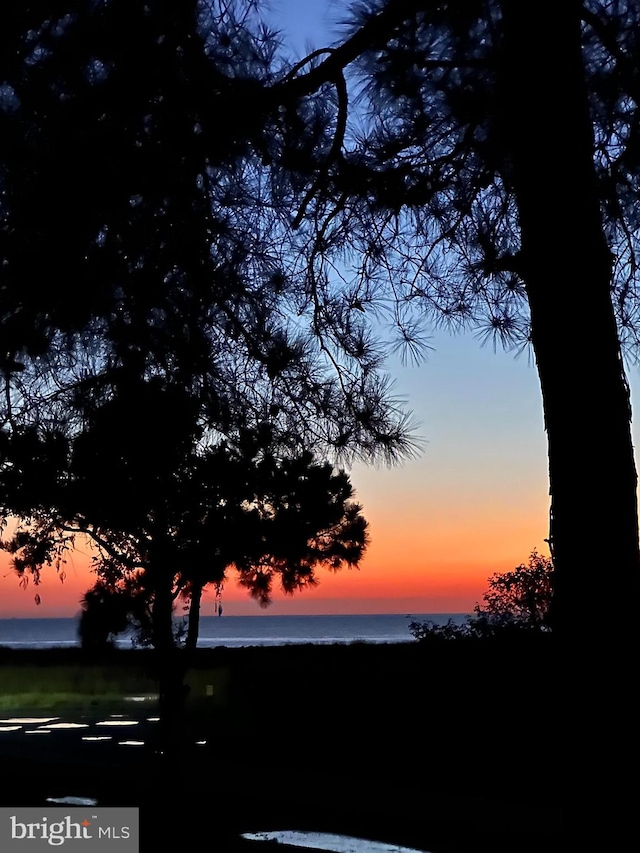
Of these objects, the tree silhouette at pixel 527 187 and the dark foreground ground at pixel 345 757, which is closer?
the tree silhouette at pixel 527 187

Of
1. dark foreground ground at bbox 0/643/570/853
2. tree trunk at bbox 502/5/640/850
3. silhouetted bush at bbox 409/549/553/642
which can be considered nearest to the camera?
tree trunk at bbox 502/5/640/850

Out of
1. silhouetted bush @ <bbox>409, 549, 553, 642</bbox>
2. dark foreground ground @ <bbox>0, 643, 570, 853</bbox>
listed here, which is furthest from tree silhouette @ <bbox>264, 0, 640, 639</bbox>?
silhouetted bush @ <bbox>409, 549, 553, 642</bbox>

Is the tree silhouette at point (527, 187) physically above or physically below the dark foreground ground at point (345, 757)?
above

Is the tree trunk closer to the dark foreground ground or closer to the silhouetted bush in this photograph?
the dark foreground ground

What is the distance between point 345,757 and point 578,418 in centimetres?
737

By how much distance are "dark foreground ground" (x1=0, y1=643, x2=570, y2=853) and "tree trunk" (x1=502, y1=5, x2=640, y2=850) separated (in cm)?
243

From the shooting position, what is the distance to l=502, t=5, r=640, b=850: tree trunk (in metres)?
2.62

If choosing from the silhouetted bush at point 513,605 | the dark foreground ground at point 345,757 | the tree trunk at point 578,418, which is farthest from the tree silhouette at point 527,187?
the silhouetted bush at point 513,605

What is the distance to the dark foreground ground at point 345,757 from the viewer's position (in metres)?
5.52

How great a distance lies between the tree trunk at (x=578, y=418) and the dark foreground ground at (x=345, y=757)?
2431 millimetres

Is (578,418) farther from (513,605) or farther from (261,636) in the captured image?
(261,636)

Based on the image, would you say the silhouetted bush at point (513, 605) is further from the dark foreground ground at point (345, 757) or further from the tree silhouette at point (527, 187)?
the tree silhouette at point (527, 187)

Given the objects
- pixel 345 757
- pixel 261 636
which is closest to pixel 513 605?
pixel 345 757

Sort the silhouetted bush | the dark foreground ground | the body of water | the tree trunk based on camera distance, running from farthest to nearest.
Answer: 1. the body of water
2. the silhouetted bush
3. the dark foreground ground
4. the tree trunk
